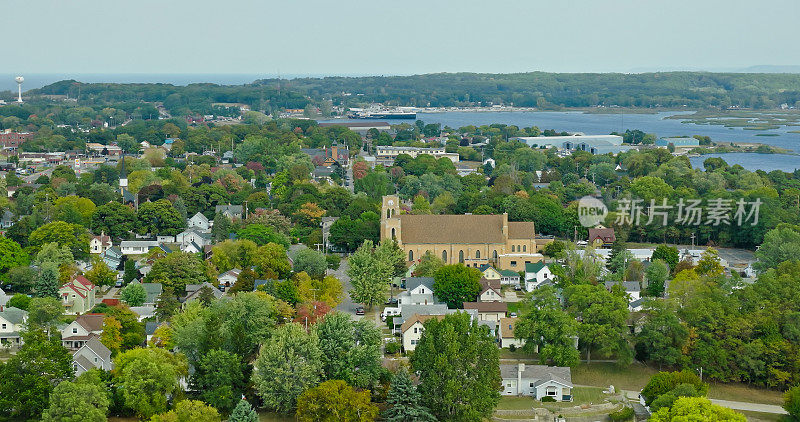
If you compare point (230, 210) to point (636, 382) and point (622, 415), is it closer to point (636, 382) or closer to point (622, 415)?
point (636, 382)

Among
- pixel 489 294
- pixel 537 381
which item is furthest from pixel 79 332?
pixel 537 381

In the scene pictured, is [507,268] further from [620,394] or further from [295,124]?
[295,124]

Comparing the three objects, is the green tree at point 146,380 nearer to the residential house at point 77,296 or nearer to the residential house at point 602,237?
the residential house at point 77,296

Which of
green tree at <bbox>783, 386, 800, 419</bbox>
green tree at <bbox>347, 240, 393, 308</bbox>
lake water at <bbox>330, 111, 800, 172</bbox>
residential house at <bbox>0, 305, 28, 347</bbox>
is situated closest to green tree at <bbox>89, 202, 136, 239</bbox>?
residential house at <bbox>0, 305, 28, 347</bbox>

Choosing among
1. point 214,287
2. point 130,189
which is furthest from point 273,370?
point 130,189

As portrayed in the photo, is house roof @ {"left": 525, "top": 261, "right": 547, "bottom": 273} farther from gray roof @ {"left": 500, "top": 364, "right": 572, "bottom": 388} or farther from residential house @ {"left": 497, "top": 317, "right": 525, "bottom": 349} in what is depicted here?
gray roof @ {"left": 500, "top": 364, "right": 572, "bottom": 388}

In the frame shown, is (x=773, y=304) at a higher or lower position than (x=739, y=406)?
higher

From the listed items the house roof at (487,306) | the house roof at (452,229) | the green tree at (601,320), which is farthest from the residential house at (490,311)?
the house roof at (452,229)
